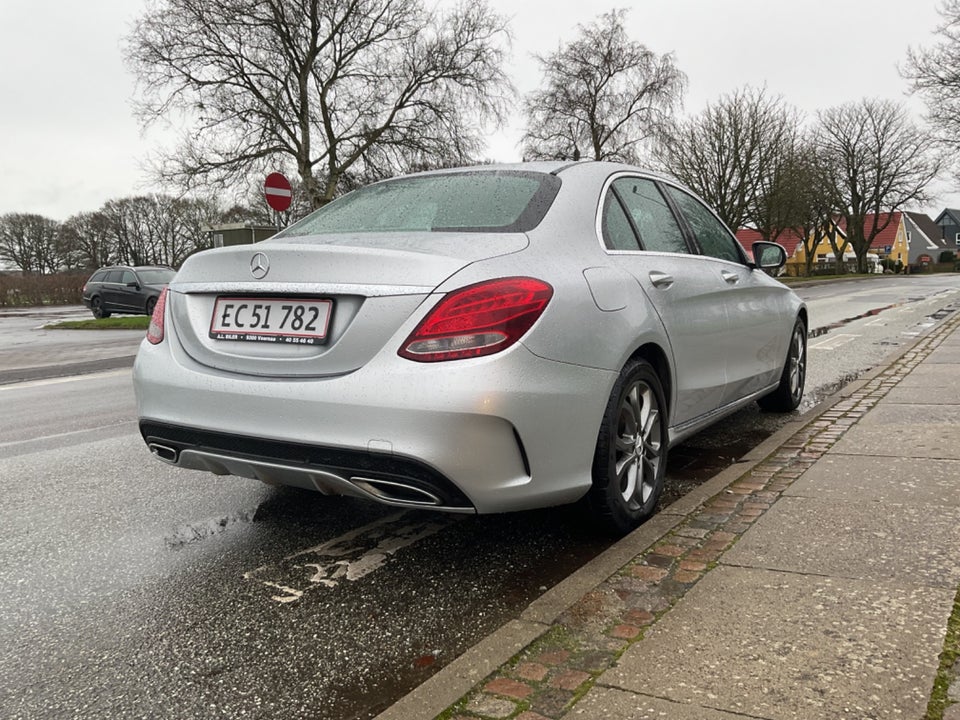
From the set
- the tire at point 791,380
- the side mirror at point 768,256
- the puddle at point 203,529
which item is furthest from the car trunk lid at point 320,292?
the tire at point 791,380

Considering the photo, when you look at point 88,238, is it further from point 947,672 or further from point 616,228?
point 947,672

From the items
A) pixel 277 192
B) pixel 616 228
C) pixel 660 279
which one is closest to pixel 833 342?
pixel 660 279

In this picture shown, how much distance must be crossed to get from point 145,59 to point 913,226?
10785 centimetres

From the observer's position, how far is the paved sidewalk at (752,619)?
215cm

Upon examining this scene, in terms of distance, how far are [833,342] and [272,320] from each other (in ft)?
33.2

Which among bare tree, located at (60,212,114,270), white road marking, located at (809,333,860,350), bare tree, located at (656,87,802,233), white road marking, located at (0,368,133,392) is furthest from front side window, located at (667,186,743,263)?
bare tree, located at (60,212,114,270)

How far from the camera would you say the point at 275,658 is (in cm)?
255

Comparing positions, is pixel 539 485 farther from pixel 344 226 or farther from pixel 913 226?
pixel 913 226

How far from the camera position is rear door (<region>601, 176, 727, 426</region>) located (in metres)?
3.72

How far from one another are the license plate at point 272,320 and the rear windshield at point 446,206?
0.63m

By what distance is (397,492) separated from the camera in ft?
9.24

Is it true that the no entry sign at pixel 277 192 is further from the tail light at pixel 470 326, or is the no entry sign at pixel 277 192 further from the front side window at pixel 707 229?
the tail light at pixel 470 326

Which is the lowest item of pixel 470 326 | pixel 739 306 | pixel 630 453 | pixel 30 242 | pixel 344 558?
pixel 344 558

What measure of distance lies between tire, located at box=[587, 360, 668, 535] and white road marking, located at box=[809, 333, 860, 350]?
7820 millimetres
